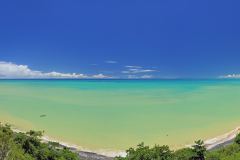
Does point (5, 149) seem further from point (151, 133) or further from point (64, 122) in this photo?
point (64, 122)

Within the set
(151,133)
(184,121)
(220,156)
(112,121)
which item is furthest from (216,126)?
(220,156)

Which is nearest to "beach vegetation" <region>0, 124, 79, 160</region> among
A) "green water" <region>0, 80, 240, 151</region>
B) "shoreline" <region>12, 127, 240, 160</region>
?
"shoreline" <region>12, 127, 240, 160</region>

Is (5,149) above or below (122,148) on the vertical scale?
above

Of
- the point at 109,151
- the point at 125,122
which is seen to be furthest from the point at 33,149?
the point at 125,122

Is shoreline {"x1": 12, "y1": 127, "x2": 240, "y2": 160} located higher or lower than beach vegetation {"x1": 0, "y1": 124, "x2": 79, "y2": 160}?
lower

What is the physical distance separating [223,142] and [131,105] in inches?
1232

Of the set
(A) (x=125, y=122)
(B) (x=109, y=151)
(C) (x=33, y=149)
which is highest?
(C) (x=33, y=149)

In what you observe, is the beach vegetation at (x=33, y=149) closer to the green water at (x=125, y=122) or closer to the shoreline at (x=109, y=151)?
the shoreline at (x=109, y=151)

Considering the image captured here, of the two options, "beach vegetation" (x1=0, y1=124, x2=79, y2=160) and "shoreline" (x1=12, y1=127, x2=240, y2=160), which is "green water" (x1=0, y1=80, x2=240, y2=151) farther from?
"beach vegetation" (x1=0, y1=124, x2=79, y2=160)

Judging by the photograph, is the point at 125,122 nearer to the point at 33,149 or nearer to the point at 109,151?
the point at 109,151

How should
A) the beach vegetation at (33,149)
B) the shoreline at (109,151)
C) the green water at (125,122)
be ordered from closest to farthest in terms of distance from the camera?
the beach vegetation at (33,149), the shoreline at (109,151), the green water at (125,122)

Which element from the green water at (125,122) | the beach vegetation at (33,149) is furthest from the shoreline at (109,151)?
the beach vegetation at (33,149)

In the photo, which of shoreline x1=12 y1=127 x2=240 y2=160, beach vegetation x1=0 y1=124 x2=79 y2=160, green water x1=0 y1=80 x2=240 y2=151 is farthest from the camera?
green water x1=0 y1=80 x2=240 y2=151

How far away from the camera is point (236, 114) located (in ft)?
171
